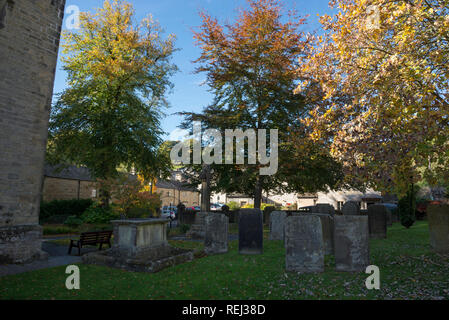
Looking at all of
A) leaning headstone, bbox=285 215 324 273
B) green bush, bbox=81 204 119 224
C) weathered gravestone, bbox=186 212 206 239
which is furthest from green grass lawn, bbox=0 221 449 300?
green bush, bbox=81 204 119 224

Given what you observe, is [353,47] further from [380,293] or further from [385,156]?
[380,293]

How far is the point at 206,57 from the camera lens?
21.4 metres

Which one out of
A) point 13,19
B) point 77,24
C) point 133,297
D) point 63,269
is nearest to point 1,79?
point 13,19

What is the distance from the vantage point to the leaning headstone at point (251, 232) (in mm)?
11375

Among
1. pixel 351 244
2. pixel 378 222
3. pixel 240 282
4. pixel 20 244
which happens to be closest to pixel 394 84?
pixel 351 244

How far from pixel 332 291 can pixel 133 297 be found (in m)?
4.36

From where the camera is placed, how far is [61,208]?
26812mm

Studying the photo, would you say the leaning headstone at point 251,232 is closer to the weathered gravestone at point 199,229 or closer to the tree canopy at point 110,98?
the weathered gravestone at point 199,229

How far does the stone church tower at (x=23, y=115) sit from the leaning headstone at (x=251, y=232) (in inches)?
295

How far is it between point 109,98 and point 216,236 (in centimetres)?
1679

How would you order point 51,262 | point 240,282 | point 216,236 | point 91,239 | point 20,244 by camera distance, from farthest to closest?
point 91,239
point 216,236
point 51,262
point 20,244
point 240,282

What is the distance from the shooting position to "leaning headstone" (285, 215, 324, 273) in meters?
8.23

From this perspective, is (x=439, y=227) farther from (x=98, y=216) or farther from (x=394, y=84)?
(x=98, y=216)

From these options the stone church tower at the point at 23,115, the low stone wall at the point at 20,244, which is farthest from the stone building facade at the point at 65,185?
the low stone wall at the point at 20,244
